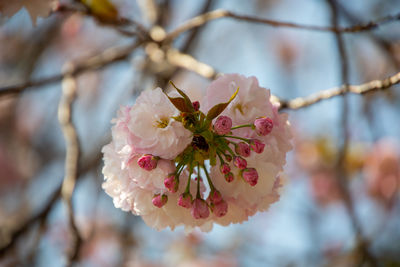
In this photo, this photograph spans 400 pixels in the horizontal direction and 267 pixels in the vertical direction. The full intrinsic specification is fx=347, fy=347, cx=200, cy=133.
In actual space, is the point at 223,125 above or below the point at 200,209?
above

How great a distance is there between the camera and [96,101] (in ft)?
11.6

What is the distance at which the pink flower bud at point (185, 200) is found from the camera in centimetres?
77

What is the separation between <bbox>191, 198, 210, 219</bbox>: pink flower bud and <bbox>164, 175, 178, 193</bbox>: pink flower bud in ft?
0.20

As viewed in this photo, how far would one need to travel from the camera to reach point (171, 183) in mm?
742

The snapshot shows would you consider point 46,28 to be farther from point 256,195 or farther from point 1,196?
point 256,195

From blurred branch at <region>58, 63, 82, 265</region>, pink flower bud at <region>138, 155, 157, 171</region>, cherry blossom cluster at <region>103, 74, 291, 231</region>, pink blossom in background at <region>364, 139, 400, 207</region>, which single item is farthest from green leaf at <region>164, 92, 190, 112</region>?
pink blossom in background at <region>364, 139, 400, 207</region>

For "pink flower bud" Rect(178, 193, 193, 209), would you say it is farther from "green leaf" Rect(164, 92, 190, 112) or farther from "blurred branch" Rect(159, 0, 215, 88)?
"blurred branch" Rect(159, 0, 215, 88)

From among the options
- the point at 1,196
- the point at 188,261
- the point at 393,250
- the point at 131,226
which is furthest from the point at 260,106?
the point at 1,196

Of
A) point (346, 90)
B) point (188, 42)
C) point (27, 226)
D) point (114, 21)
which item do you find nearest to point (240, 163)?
point (346, 90)

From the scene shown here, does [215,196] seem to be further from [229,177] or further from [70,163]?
[70,163]

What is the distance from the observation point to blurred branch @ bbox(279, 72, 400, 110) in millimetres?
829

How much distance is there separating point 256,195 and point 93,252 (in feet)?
12.9

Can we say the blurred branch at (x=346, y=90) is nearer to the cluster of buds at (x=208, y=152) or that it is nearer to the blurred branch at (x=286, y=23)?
the blurred branch at (x=286, y=23)

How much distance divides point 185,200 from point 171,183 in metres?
0.06
